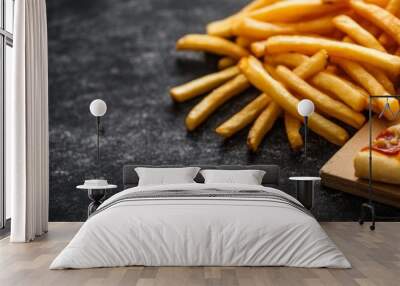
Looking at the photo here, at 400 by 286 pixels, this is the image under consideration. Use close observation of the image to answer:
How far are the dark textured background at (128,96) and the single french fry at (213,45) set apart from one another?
0.16 metres

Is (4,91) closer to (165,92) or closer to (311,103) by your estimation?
(165,92)

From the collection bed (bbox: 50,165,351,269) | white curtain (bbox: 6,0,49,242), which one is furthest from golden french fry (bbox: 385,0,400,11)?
white curtain (bbox: 6,0,49,242)

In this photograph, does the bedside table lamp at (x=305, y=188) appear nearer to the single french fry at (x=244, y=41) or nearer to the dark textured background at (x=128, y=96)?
the dark textured background at (x=128, y=96)

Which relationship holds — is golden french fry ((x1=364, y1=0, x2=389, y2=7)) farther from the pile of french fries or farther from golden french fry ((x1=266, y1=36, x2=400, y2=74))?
golden french fry ((x1=266, y1=36, x2=400, y2=74))

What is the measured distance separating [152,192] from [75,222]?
2.21 metres

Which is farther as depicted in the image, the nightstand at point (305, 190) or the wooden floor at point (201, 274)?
the nightstand at point (305, 190)

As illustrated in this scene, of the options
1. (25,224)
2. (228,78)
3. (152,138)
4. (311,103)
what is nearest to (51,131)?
(152,138)

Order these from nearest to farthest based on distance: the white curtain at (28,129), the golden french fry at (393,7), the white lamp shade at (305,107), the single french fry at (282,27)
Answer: the white curtain at (28,129), the white lamp shade at (305,107), the golden french fry at (393,7), the single french fry at (282,27)

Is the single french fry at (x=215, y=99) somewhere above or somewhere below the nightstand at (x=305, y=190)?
above

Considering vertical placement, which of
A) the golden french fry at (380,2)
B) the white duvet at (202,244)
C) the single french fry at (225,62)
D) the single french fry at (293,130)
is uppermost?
the golden french fry at (380,2)

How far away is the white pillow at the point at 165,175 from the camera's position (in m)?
6.39

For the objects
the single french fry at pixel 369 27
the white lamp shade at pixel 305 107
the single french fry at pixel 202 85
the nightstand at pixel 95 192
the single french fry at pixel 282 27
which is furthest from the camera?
the single french fry at pixel 202 85

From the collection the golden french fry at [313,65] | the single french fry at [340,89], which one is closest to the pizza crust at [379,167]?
the single french fry at [340,89]

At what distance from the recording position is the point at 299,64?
6566mm
